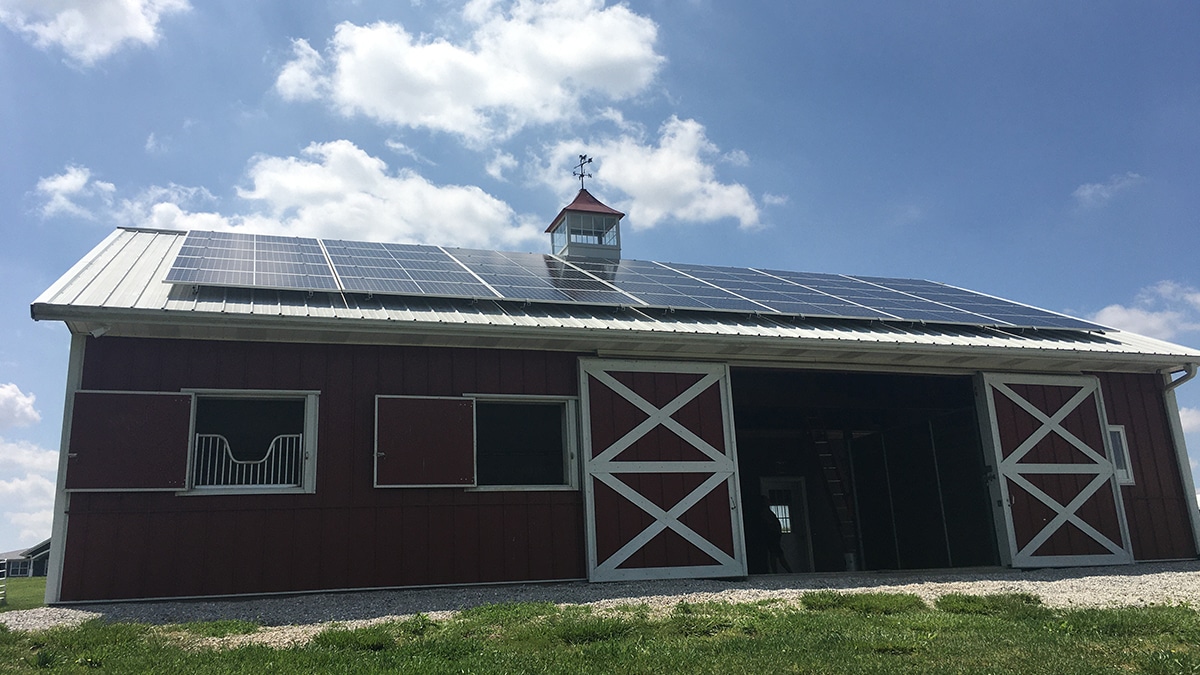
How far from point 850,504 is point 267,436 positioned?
10704mm

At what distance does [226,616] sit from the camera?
811cm

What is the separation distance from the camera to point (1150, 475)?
13.8 metres

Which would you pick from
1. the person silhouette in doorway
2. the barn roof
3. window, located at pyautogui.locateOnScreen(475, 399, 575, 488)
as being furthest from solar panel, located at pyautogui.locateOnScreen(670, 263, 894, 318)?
the person silhouette in doorway

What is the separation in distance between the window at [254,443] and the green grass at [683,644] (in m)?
2.56

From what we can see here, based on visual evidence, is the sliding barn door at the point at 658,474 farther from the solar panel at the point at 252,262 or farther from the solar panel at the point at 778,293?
Result: the solar panel at the point at 252,262

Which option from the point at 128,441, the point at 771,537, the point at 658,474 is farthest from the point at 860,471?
the point at 128,441

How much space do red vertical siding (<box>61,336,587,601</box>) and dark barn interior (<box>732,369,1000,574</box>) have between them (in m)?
5.54

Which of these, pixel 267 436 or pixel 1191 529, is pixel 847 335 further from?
pixel 267 436

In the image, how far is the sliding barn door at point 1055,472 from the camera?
41.9ft

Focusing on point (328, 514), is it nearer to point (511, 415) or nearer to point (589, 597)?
point (589, 597)

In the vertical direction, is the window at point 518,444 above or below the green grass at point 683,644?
above

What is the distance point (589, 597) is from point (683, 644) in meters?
2.91

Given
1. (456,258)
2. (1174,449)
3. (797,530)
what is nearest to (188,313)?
(456,258)

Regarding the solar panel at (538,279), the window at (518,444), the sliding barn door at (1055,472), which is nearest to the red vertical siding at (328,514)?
the solar panel at (538,279)
